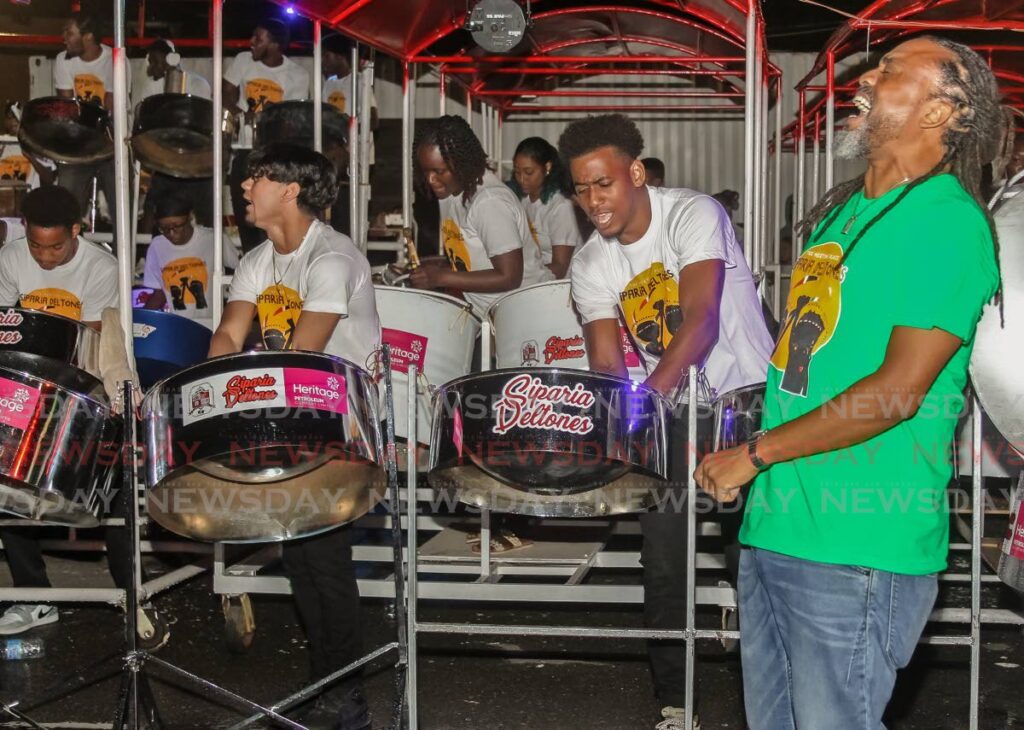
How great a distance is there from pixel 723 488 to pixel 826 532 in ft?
0.44

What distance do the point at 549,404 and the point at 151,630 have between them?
1.61 m

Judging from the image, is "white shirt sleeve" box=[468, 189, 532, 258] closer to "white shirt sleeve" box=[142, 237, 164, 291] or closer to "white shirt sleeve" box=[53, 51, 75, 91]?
"white shirt sleeve" box=[142, 237, 164, 291]

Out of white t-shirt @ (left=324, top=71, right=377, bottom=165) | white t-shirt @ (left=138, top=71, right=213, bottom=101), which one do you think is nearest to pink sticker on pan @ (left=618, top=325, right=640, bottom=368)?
white t-shirt @ (left=138, top=71, right=213, bottom=101)

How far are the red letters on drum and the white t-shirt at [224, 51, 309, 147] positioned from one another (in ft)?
12.7

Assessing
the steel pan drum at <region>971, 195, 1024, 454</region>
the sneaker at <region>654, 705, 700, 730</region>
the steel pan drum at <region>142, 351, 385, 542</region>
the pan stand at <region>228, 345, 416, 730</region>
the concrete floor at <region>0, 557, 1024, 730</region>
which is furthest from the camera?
the concrete floor at <region>0, 557, 1024, 730</region>

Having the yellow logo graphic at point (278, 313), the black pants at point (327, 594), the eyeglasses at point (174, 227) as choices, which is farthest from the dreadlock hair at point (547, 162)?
the black pants at point (327, 594)

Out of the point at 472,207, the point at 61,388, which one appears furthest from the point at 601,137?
the point at 472,207

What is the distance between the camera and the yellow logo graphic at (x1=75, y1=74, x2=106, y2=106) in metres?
5.70

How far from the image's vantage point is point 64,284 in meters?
3.65

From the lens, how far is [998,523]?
4.95 meters

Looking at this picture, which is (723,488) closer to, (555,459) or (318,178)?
(555,459)

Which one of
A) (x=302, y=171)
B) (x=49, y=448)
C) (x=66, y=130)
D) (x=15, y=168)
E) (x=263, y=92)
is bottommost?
(x=49, y=448)

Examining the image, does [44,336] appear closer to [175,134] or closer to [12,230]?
[175,134]

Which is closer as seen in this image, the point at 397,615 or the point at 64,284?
the point at 397,615
